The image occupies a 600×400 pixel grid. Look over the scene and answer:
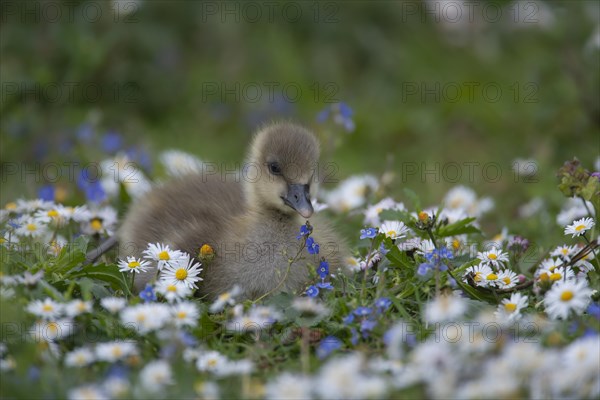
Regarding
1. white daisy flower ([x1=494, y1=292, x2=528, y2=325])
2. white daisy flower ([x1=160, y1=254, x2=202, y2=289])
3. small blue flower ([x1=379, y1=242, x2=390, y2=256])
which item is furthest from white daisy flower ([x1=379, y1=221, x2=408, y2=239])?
white daisy flower ([x1=160, y1=254, x2=202, y2=289])

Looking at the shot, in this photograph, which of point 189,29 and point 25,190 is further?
point 189,29

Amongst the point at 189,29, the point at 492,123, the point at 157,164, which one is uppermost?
the point at 189,29

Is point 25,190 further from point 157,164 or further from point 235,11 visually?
point 235,11

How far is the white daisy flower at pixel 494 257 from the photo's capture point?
3.41m

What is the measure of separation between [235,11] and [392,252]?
14.4 ft

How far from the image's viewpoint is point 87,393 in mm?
2371

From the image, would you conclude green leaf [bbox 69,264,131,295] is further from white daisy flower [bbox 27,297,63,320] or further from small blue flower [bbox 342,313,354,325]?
small blue flower [bbox 342,313,354,325]

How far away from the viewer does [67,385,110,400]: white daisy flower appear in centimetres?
236

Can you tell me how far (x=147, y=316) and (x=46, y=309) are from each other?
1.14 ft

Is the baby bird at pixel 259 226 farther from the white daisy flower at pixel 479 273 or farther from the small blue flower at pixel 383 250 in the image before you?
the white daisy flower at pixel 479 273

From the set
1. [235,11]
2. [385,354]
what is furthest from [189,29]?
[385,354]

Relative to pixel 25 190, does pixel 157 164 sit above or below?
above

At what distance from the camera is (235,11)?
7285 mm

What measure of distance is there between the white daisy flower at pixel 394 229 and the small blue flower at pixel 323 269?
33cm
